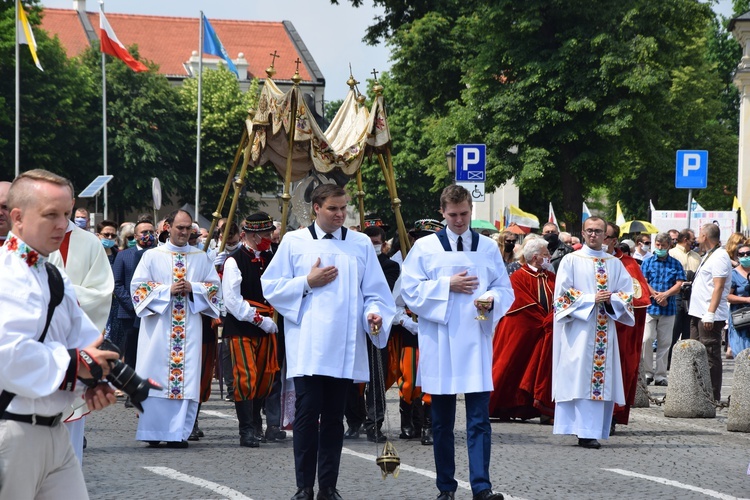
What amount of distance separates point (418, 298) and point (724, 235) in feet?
79.9

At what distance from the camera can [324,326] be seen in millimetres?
7867

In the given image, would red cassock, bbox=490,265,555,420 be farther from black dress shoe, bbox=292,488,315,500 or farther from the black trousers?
black dress shoe, bbox=292,488,315,500

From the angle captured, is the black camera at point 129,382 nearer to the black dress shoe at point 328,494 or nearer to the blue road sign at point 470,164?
the black dress shoe at point 328,494

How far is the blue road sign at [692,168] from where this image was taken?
21.2 m

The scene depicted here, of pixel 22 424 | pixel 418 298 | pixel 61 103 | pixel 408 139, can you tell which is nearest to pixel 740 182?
pixel 408 139

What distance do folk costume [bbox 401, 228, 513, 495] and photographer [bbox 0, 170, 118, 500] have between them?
3.78 m

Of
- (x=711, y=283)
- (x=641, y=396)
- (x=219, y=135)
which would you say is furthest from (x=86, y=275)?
(x=219, y=135)

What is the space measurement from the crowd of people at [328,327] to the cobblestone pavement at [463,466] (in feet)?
1.05

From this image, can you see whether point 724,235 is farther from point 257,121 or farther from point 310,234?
point 310,234

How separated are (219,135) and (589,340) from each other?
2134 inches

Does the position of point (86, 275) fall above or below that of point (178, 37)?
below

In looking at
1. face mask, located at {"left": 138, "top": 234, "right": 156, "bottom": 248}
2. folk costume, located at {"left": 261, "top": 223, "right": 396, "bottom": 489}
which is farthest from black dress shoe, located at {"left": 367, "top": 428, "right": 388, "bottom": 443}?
face mask, located at {"left": 138, "top": 234, "right": 156, "bottom": 248}

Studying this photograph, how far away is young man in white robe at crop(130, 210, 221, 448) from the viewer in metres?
10.8

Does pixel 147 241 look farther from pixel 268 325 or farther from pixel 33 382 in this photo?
pixel 33 382
